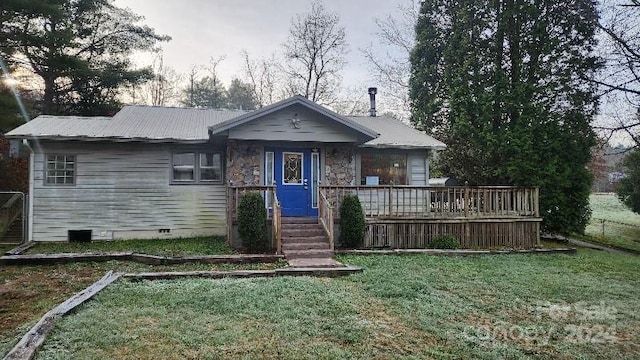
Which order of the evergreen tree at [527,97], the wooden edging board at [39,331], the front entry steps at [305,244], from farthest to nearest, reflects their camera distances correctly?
the evergreen tree at [527,97]
the front entry steps at [305,244]
the wooden edging board at [39,331]

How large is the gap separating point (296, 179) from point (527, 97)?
26.8 ft

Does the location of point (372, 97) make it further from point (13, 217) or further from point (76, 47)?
point (76, 47)

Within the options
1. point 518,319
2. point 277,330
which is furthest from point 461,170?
point 277,330

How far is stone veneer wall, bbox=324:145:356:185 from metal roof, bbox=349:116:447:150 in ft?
2.09

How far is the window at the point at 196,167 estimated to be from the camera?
1178cm

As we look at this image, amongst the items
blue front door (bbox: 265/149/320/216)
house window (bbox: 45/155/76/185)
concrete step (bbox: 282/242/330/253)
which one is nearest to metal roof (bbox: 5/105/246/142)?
house window (bbox: 45/155/76/185)

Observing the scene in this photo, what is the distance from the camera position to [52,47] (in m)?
17.8

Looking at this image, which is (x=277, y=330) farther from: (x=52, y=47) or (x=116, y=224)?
(x=52, y=47)

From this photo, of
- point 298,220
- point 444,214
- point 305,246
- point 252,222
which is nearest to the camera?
point 252,222

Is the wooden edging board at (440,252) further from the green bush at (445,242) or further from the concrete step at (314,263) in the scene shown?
the concrete step at (314,263)

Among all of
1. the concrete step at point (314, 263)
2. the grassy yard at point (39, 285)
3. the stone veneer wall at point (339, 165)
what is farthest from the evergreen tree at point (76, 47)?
the concrete step at point (314, 263)

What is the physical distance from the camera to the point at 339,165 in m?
11.9

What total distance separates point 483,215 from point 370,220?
10.7ft

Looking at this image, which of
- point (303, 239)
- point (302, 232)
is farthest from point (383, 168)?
point (303, 239)
